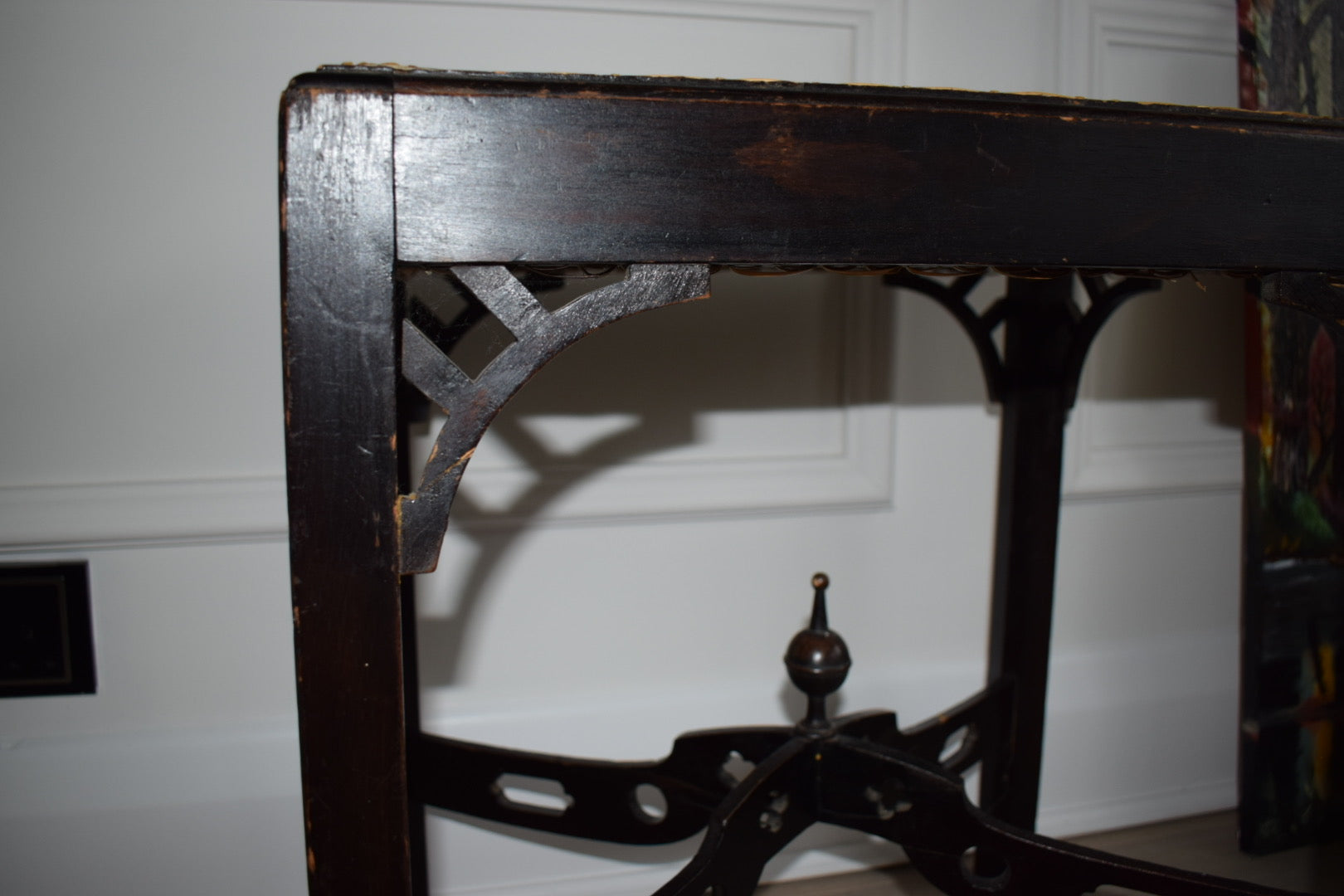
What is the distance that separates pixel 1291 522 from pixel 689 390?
697 mm

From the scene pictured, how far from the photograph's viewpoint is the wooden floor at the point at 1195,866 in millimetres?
1039

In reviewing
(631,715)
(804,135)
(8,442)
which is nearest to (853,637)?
(631,715)

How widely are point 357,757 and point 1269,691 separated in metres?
1.03

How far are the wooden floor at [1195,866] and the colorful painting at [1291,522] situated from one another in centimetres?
3

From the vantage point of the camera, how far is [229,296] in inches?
35.7

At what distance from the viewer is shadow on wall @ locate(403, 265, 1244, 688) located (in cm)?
99

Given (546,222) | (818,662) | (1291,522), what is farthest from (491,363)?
(1291,522)

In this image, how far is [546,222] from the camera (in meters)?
0.47

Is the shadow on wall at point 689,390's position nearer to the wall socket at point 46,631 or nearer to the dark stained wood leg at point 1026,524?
the dark stained wood leg at point 1026,524

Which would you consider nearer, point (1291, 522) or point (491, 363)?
point (491, 363)

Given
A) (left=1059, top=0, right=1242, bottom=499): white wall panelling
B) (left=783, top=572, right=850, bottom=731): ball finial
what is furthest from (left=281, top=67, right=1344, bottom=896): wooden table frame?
(left=1059, top=0, right=1242, bottom=499): white wall panelling

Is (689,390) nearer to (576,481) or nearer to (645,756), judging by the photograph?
(576,481)

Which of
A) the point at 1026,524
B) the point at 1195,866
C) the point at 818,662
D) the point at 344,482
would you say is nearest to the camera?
the point at 344,482

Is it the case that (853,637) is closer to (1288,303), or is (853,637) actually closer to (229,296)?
(1288,303)
